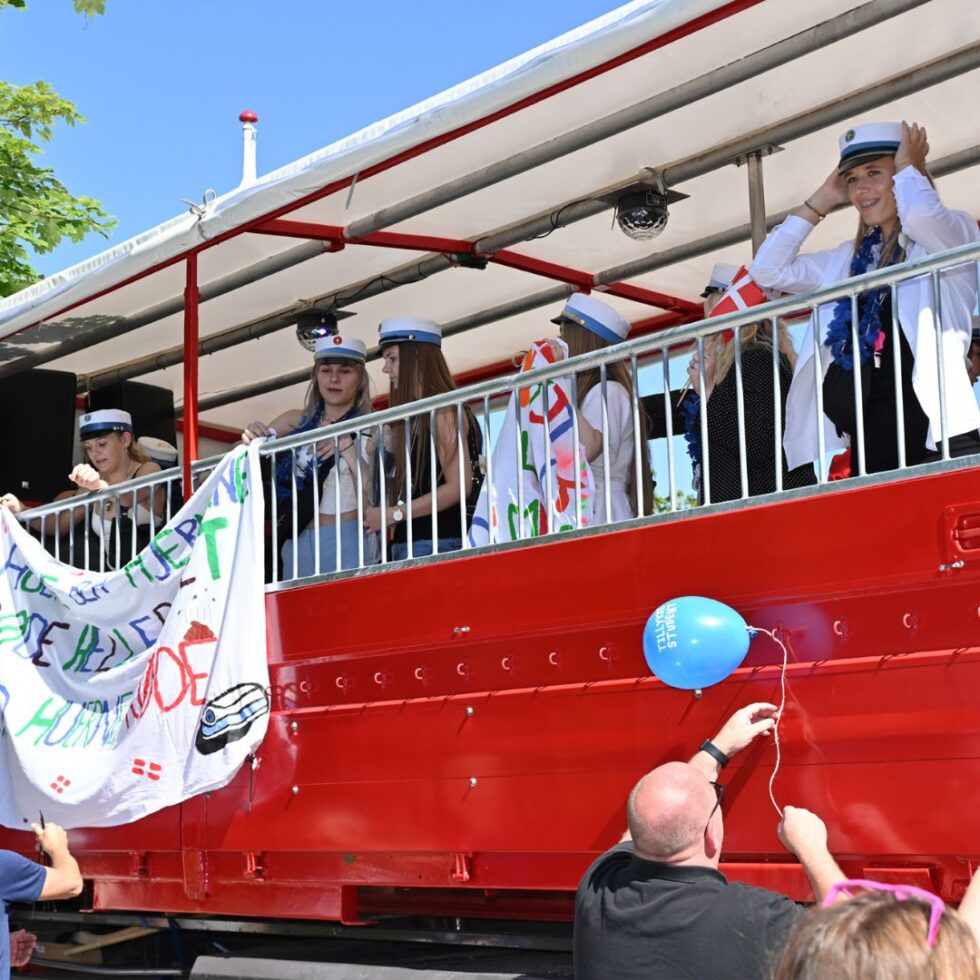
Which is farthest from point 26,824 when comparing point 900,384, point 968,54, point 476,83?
point 968,54

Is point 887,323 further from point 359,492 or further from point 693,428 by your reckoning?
point 359,492

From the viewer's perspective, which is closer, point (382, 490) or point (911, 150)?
point (911, 150)

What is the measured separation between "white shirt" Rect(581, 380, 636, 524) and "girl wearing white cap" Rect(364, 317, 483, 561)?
1.77 feet

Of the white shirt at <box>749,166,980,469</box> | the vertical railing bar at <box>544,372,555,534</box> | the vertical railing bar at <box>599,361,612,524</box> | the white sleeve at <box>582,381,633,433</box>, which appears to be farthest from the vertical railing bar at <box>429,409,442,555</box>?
the white shirt at <box>749,166,980,469</box>

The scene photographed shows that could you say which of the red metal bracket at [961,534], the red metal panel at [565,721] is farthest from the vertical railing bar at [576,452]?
the red metal bracket at [961,534]

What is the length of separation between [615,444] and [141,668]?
89.7 inches

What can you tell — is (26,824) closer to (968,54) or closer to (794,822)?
(794,822)

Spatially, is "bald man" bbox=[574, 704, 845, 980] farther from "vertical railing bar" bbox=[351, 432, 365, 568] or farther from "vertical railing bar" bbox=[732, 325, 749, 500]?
"vertical railing bar" bbox=[351, 432, 365, 568]

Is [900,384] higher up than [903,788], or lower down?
higher up

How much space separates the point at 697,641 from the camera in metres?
4.54

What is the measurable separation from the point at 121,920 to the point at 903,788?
164 inches

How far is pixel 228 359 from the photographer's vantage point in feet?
29.9

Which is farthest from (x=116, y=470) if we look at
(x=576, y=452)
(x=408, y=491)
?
(x=576, y=452)

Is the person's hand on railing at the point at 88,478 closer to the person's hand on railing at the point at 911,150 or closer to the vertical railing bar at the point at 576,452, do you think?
the vertical railing bar at the point at 576,452
